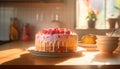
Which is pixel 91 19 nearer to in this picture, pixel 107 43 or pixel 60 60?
pixel 107 43

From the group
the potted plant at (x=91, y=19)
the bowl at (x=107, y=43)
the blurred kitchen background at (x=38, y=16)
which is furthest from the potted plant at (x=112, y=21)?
the bowl at (x=107, y=43)

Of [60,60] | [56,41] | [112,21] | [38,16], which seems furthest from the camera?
[38,16]

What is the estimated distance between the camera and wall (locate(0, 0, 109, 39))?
2.71 metres

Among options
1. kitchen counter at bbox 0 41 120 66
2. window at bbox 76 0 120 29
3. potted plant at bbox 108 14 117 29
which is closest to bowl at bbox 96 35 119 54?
kitchen counter at bbox 0 41 120 66

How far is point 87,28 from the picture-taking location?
2.71 m

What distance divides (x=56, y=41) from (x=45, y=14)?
1.53 meters

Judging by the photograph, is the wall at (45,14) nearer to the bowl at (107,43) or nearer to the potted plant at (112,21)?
the potted plant at (112,21)

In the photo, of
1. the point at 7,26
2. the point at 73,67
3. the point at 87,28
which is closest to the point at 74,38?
the point at 73,67

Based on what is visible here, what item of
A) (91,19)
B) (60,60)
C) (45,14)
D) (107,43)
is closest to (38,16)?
(45,14)

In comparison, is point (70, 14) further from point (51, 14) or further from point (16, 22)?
point (16, 22)

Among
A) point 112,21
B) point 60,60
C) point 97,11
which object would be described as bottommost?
point 60,60

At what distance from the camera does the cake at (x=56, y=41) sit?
4.05ft

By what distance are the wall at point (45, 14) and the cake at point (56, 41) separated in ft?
4.69

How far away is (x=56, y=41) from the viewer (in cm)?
124
